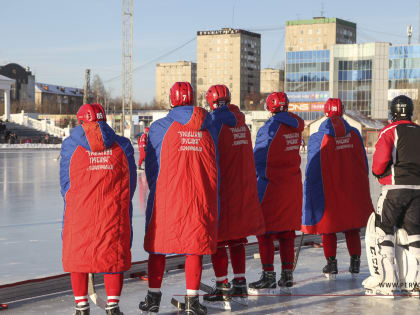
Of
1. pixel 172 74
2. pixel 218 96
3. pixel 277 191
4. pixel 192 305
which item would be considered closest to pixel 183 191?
pixel 192 305

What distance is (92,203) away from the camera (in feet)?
14.2

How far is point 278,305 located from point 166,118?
1856 millimetres

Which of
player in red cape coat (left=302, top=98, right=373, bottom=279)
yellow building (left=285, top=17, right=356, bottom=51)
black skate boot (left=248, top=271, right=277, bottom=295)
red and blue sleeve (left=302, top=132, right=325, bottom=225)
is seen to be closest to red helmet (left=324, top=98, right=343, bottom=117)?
player in red cape coat (left=302, top=98, right=373, bottom=279)

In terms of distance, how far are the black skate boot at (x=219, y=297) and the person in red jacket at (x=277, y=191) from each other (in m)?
0.51

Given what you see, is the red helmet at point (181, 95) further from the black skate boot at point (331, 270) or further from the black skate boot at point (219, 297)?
the black skate boot at point (331, 270)

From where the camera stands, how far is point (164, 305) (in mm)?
5141

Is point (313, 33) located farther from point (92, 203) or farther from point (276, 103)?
point (92, 203)

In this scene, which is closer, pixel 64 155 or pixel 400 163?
pixel 64 155

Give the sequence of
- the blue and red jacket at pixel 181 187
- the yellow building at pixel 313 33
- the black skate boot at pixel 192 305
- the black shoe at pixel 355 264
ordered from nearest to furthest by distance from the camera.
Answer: the blue and red jacket at pixel 181 187
the black skate boot at pixel 192 305
the black shoe at pixel 355 264
the yellow building at pixel 313 33

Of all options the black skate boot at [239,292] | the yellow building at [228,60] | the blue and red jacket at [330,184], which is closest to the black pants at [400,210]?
the blue and red jacket at [330,184]

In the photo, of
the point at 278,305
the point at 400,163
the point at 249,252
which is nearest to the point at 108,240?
the point at 278,305

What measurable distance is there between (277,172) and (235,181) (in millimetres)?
690

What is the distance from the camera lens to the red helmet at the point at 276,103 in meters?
5.74

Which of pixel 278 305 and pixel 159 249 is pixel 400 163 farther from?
pixel 159 249
